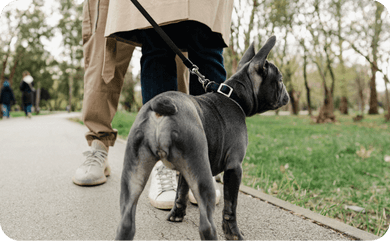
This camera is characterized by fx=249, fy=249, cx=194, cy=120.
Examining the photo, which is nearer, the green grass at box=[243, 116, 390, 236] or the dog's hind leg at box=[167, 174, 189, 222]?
the dog's hind leg at box=[167, 174, 189, 222]

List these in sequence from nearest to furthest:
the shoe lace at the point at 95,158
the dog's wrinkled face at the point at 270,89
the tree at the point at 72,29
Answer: the dog's wrinkled face at the point at 270,89 < the shoe lace at the point at 95,158 < the tree at the point at 72,29

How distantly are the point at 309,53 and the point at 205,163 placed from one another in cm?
1877

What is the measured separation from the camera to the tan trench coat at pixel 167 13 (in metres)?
1.54

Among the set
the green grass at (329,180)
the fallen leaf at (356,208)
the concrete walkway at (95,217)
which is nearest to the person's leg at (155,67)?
the concrete walkway at (95,217)

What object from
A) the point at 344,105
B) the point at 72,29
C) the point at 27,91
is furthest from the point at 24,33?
the point at 344,105

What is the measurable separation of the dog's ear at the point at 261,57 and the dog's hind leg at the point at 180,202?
80 cm

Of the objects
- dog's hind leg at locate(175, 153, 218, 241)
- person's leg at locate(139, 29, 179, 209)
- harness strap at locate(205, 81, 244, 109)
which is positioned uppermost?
person's leg at locate(139, 29, 179, 209)

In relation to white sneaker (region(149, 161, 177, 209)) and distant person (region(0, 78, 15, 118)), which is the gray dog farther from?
distant person (region(0, 78, 15, 118))

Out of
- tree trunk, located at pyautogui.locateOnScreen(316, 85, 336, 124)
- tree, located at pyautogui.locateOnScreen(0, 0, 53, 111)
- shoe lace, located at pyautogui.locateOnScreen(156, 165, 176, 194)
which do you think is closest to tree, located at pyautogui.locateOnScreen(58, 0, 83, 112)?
tree, located at pyautogui.locateOnScreen(0, 0, 53, 111)

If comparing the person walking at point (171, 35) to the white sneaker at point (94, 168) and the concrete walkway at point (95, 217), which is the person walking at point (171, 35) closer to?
the concrete walkway at point (95, 217)

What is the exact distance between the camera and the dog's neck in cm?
143

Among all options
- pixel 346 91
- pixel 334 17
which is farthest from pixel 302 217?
pixel 346 91

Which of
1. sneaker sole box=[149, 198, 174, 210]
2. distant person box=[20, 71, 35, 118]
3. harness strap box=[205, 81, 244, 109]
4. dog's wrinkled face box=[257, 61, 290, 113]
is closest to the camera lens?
harness strap box=[205, 81, 244, 109]

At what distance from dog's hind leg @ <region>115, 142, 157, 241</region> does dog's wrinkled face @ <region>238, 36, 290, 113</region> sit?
2.60 ft
